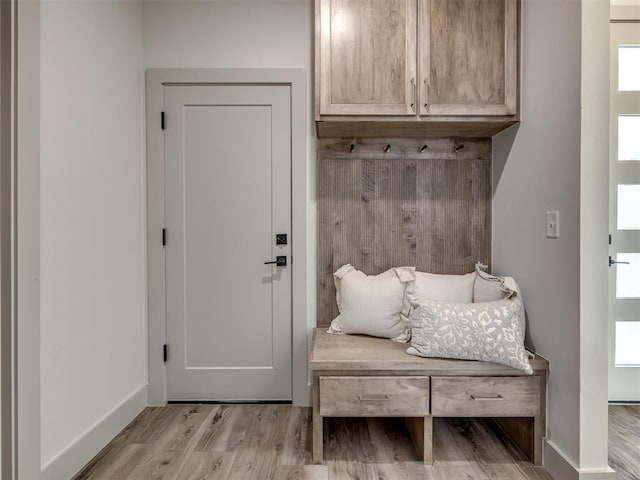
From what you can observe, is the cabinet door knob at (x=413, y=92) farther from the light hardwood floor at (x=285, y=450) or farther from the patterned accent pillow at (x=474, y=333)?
the light hardwood floor at (x=285, y=450)

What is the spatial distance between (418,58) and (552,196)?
3.11 ft

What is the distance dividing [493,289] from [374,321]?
66 centimetres

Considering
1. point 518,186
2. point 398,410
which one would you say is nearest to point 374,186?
point 518,186

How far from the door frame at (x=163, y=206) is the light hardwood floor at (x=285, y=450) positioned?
263 millimetres

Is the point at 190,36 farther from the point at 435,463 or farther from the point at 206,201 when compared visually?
the point at 435,463

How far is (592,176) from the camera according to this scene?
1546mm

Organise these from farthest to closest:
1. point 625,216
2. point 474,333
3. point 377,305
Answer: point 625,216, point 377,305, point 474,333

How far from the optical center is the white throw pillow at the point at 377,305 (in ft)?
7.05

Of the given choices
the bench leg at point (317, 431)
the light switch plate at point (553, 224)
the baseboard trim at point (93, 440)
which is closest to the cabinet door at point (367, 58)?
the light switch plate at point (553, 224)

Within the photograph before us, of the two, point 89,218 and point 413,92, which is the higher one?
point 413,92

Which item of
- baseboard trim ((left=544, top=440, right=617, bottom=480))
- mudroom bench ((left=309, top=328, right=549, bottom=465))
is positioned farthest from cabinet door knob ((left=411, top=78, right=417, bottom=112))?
baseboard trim ((left=544, top=440, right=617, bottom=480))

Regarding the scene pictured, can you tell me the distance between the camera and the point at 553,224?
1.72 metres

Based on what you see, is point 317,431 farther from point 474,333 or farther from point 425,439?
point 474,333

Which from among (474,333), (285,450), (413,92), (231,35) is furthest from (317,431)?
(231,35)
